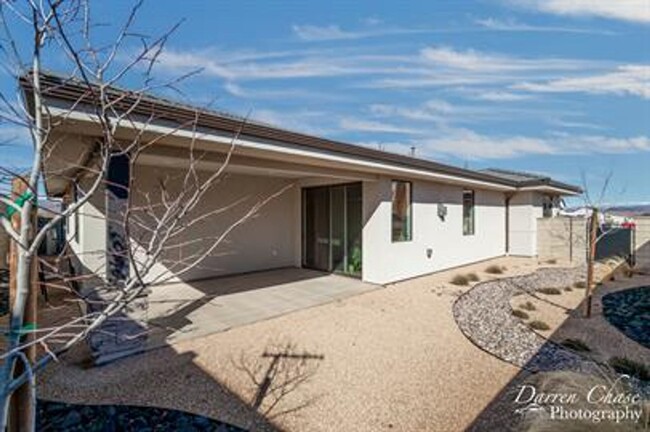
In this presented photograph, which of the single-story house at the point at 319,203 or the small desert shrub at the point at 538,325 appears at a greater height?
the single-story house at the point at 319,203

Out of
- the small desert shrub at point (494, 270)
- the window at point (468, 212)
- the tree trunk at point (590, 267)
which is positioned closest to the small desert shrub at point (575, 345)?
the tree trunk at point (590, 267)

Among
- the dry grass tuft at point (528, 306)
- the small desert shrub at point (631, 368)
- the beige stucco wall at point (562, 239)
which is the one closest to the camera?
the small desert shrub at point (631, 368)

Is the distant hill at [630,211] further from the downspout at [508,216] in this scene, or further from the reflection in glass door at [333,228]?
the reflection in glass door at [333,228]

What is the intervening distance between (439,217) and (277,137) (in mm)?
6797

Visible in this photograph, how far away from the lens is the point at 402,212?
9234mm

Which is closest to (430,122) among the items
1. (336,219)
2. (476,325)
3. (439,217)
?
(439,217)

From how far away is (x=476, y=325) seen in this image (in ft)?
18.6

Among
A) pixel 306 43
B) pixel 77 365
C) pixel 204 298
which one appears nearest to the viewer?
pixel 77 365

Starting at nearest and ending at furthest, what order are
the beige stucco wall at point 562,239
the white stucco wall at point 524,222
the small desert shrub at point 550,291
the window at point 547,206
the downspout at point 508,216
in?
the small desert shrub at point 550,291, the beige stucco wall at point 562,239, the white stucco wall at point 524,222, the downspout at point 508,216, the window at point 547,206

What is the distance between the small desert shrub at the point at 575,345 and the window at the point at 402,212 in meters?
4.52

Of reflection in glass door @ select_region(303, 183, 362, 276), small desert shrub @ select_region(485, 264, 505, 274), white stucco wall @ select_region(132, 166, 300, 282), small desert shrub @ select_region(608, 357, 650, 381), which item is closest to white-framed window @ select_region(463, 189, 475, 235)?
small desert shrub @ select_region(485, 264, 505, 274)

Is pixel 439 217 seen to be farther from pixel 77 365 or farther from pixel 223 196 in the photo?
pixel 77 365

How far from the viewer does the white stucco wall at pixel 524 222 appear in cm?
1391

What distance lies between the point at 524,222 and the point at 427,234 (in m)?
6.63
